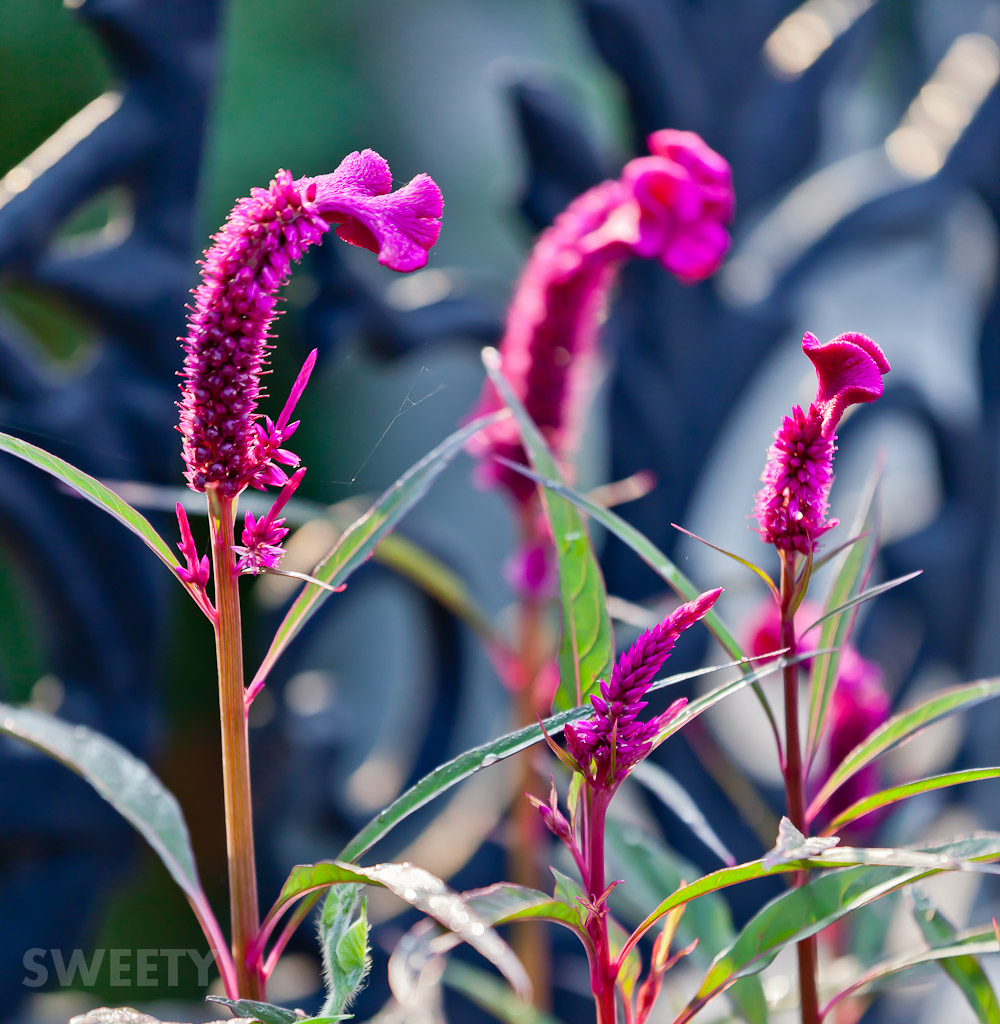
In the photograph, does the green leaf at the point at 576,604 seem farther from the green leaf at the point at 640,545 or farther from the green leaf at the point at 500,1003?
the green leaf at the point at 500,1003

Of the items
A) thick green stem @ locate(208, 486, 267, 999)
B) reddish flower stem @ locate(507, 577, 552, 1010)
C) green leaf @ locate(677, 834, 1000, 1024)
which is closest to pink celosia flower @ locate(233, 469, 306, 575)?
thick green stem @ locate(208, 486, 267, 999)

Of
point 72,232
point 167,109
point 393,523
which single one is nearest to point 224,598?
point 393,523

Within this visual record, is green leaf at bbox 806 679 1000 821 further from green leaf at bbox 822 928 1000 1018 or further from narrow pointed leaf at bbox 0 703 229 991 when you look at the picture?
narrow pointed leaf at bbox 0 703 229 991

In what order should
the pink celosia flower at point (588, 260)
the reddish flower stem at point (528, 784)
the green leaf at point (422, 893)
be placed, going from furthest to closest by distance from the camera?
the reddish flower stem at point (528, 784)
the pink celosia flower at point (588, 260)
the green leaf at point (422, 893)

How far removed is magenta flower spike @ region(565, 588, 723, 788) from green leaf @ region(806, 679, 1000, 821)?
0.06 meters

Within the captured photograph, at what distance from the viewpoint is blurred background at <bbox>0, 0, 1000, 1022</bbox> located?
42 cm

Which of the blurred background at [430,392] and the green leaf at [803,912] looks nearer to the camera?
the green leaf at [803,912]

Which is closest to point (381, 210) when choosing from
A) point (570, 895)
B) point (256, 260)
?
point (256, 260)

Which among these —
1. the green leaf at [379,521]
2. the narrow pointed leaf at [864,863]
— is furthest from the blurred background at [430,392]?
the narrow pointed leaf at [864,863]

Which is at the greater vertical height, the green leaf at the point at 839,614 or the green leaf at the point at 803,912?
the green leaf at the point at 839,614

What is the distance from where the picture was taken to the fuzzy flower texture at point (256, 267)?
0.16 metres

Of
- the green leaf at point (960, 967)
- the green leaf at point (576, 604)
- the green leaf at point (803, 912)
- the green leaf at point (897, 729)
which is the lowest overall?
the green leaf at point (960, 967)

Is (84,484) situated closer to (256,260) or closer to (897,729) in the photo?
(256,260)

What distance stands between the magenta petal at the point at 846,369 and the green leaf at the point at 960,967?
134mm
